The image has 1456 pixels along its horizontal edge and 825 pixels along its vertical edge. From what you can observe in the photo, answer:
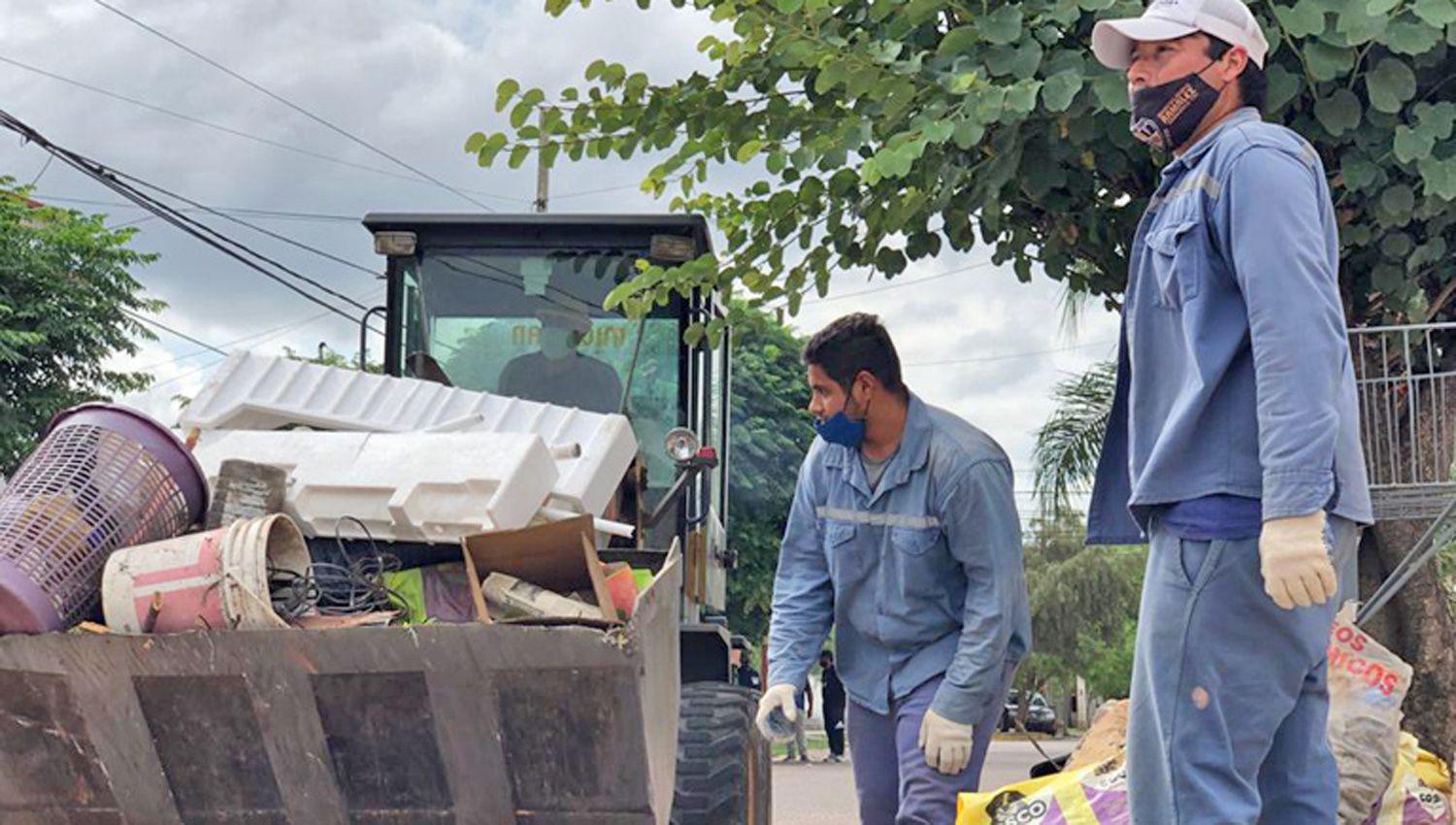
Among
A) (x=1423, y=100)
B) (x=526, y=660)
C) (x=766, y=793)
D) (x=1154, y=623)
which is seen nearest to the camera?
(x=1154, y=623)

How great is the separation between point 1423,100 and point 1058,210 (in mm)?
1125

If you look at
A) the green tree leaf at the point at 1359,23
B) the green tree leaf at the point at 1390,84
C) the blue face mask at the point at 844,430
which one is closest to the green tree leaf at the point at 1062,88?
the green tree leaf at the point at 1359,23

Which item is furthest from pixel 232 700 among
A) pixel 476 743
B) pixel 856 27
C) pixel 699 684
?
pixel 856 27

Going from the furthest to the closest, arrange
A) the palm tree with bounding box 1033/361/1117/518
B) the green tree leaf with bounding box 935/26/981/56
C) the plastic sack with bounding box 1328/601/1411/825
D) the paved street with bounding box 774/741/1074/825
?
the palm tree with bounding box 1033/361/1117/518
the paved street with bounding box 774/741/1074/825
the green tree leaf with bounding box 935/26/981/56
the plastic sack with bounding box 1328/601/1411/825

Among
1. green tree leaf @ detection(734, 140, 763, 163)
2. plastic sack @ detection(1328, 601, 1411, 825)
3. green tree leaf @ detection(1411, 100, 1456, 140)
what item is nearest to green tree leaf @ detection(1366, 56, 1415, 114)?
green tree leaf @ detection(1411, 100, 1456, 140)

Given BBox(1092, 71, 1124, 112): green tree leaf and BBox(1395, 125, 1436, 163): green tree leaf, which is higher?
BBox(1092, 71, 1124, 112): green tree leaf

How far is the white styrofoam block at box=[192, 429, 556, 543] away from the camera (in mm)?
4512

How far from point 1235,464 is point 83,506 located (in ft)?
9.09

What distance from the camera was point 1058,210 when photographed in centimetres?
537

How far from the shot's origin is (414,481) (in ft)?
15.1

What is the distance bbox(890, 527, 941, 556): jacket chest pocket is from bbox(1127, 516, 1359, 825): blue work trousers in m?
1.66

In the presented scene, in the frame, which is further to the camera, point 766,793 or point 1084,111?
point 766,793

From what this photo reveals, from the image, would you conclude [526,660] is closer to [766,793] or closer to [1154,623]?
[1154,623]

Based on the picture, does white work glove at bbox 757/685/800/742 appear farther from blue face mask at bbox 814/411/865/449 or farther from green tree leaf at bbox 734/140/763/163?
green tree leaf at bbox 734/140/763/163
